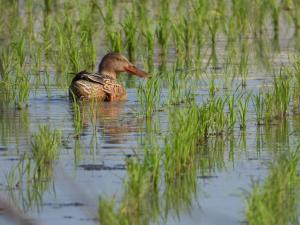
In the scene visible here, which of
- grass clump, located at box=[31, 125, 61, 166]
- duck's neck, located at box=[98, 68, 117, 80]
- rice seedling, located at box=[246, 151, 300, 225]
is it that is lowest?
rice seedling, located at box=[246, 151, 300, 225]

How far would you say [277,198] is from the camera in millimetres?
5594

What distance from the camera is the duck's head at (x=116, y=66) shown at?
11.5 metres

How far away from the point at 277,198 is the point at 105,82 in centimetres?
552

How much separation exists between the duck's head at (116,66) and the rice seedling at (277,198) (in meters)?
5.20

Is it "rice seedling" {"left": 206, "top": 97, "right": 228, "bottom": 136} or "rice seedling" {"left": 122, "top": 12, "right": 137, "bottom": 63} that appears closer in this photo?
"rice seedling" {"left": 206, "top": 97, "right": 228, "bottom": 136}

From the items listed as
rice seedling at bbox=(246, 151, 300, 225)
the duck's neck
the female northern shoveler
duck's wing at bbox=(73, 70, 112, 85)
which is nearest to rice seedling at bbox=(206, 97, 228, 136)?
rice seedling at bbox=(246, 151, 300, 225)

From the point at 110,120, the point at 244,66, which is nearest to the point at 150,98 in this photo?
the point at 110,120

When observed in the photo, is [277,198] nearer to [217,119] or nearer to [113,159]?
[113,159]

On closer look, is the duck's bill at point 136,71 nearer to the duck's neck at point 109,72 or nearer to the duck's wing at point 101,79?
the duck's neck at point 109,72

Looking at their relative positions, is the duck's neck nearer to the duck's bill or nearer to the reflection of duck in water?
the duck's bill

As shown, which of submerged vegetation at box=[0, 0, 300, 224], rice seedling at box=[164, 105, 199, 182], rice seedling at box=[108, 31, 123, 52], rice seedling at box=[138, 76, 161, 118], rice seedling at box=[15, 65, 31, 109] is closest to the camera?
submerged vegetation at box=[0, 0, 300, 224]

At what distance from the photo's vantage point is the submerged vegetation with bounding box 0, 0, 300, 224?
618 cm

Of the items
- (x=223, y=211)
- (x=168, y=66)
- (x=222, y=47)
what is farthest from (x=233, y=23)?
(x=223, y=211)

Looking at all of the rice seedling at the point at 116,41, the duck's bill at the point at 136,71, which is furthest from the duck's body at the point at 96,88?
the rice seedling at the point at 116,41
